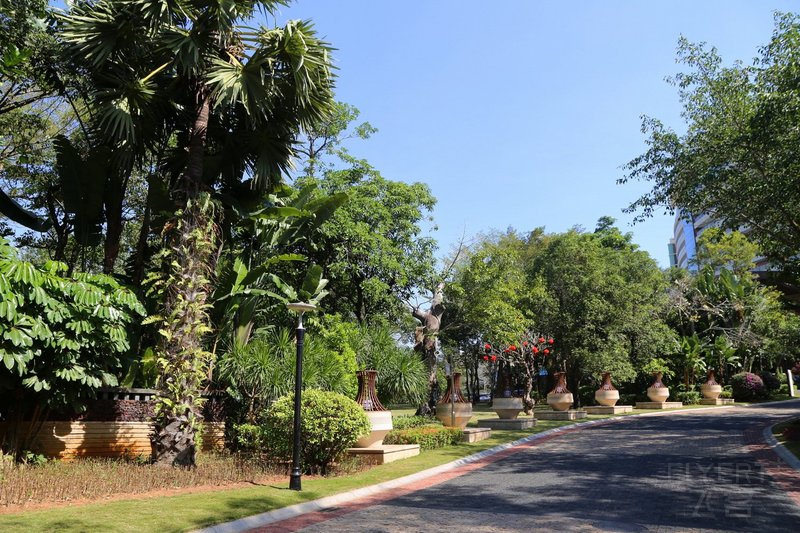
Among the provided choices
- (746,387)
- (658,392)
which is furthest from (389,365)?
(746,387)

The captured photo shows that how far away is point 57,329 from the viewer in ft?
37.4

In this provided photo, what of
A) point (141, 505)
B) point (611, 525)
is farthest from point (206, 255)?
point (611, 525)

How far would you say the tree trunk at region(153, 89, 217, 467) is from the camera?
1207 cm

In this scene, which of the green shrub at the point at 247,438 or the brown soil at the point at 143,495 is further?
the green shrub at the point at 247,438

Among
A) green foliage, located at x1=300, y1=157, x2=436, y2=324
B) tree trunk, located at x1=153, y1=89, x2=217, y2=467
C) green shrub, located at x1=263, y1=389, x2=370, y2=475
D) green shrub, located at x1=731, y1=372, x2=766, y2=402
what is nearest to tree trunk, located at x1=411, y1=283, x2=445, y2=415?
green foliage, located at x1=300, y1=157, x2=436, y2=324

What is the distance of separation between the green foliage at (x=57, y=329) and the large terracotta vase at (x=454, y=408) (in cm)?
1159

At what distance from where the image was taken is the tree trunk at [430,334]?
24.9 meters

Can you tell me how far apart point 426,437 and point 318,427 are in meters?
5.68

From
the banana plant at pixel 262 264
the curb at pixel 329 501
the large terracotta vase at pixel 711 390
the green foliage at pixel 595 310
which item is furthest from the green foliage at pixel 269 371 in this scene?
the large terracotta vase at pixel 711 390

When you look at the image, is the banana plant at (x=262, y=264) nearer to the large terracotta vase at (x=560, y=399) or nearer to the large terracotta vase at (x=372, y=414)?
the large terracotta vase at (x=372, y=414)

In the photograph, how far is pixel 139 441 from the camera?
1451 centimetres

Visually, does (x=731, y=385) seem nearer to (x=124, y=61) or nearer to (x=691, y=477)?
(x=691, y=477)

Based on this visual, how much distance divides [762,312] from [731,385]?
244 inches

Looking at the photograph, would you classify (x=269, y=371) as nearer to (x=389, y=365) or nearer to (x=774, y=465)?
(x=389, y=365)
